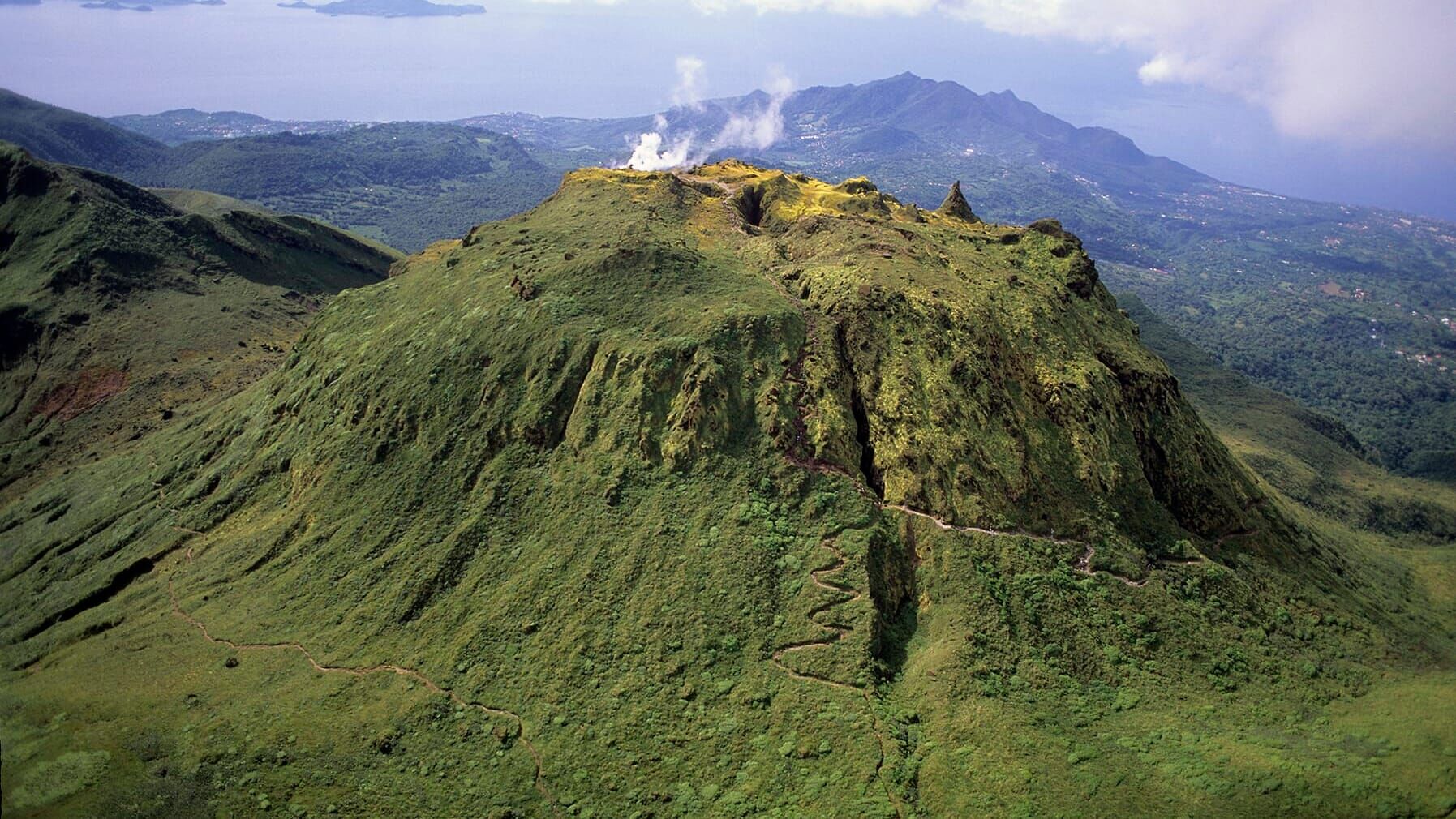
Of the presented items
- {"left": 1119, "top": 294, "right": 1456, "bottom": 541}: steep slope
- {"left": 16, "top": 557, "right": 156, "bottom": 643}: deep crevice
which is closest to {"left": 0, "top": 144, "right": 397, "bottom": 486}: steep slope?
{"left": 16, "top": 557, "right": 156, "bottom": 643}: deep crevice

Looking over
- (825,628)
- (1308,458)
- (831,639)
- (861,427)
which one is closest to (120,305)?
(861,427)

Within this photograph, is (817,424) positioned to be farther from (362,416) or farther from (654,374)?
(362,416)

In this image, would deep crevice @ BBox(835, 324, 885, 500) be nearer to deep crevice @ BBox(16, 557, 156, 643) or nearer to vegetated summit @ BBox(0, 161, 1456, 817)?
vegetated summit @ BBox(0, 161, 1456, 817)

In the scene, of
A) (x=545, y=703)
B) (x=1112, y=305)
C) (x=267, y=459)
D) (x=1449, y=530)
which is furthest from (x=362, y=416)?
(x=1449, y=530)

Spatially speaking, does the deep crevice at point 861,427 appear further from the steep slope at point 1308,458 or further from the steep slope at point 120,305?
the steep slope at point 120,305

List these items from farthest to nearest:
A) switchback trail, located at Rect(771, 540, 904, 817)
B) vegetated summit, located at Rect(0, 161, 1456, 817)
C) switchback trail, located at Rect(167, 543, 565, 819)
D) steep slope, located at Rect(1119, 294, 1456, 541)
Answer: steep slope, located at Rect(1119, 294, 1456, 541)
switchback trail, located at Rect(771, 540, 904, 817)
switchback trail, located at Rect(167, 543, 565, 819)
vegetated summit, located at Rect(0, 161, 1456, 817)

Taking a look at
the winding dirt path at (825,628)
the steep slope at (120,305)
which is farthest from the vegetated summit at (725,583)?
the steep slope at (120,305)

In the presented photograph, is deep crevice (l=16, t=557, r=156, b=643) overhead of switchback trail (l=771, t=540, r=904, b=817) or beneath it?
beneath
